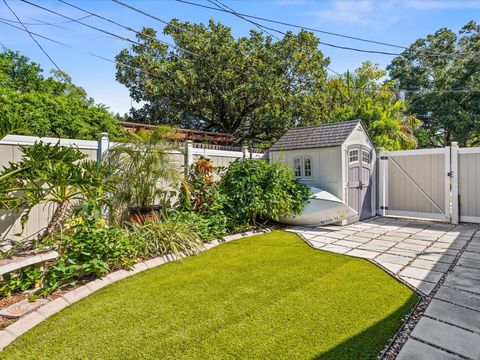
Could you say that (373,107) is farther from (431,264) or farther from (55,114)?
(55,114)

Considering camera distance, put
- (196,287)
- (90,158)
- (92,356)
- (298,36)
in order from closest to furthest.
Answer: (92,356) → (196,287) → (90,158) → (298,36)

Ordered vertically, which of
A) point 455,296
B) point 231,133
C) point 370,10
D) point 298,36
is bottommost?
point 455,296

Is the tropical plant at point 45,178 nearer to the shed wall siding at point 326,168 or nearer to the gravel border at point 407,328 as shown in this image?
the gravel border at point 407,328

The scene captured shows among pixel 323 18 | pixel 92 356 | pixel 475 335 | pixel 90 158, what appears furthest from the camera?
pixel 323 18

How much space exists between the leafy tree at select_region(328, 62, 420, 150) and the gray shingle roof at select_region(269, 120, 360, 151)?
3.50 metres

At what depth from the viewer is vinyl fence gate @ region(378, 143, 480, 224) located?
24.1ft

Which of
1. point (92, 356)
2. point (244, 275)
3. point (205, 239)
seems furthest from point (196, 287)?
point (205, 239)

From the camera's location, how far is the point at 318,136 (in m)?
7.90

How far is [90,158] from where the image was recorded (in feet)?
16.7

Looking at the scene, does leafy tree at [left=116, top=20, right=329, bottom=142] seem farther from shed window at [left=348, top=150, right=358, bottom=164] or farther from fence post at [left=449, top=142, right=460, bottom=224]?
fence post at [left=449, top=142, right=460, bottom=224]

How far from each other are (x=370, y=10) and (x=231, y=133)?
10.3m

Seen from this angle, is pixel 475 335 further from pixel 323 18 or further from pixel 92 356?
pixel 323 18

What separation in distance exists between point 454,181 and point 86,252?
828cm

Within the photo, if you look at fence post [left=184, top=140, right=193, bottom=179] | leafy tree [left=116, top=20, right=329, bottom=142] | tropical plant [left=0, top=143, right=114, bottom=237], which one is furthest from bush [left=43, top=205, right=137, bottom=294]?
leafy tree [left=116, top=20, right=329, bottom=142]
